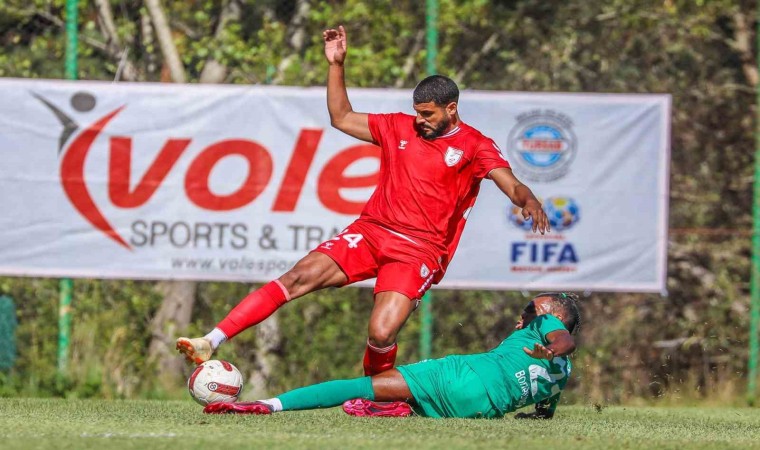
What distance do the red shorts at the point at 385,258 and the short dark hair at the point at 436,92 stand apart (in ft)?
2.72

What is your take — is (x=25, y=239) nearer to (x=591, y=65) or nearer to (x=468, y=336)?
(x=468, y=336)

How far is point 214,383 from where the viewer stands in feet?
22.4

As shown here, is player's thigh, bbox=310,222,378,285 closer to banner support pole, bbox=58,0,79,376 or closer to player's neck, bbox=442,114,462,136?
player's neck, bbox=442,114,462,136

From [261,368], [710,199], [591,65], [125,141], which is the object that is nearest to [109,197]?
[125,141]

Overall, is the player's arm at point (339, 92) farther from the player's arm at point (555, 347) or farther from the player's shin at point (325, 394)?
the player's arm at point (555, 347)

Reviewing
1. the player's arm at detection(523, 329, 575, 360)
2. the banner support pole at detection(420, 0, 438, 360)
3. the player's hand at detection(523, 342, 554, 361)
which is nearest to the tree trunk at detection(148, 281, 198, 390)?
the banner support pole at detection(420, 0, 438, 360)

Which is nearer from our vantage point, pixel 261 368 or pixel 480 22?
pixel 261 368

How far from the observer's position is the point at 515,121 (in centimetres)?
1022

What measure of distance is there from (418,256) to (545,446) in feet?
6.60

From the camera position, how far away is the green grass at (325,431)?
215 inches

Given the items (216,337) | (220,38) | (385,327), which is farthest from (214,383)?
(220,38)

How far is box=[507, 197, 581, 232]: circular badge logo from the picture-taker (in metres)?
10.2

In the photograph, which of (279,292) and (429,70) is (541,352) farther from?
(429,70)

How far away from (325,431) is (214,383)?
3.28 ft
